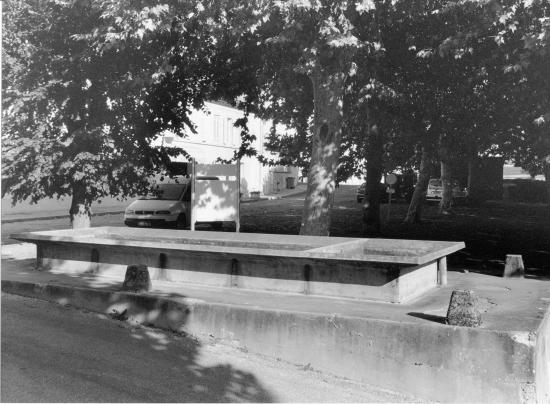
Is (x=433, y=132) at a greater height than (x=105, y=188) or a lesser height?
greater

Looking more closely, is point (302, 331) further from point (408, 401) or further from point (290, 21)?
point (290, 21)

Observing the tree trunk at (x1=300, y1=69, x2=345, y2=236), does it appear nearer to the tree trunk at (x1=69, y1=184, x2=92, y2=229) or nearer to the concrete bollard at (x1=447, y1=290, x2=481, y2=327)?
the tree trunk at (x1=69, y1=184, x2=92, y2=229)

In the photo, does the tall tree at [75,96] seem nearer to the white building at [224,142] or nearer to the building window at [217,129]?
the white building at [224,142]

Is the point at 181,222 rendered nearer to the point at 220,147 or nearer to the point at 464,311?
the point at 464,311

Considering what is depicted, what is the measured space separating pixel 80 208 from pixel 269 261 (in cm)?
632

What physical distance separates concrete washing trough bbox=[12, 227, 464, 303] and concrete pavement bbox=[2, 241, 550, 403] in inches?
9.8

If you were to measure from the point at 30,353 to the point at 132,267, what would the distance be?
2289mm

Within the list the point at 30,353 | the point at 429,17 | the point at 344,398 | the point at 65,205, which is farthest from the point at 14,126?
the point at 65,205

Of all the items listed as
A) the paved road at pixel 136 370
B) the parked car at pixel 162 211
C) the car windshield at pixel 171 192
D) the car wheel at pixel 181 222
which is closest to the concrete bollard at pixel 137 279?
the paved road at pixel 136 370

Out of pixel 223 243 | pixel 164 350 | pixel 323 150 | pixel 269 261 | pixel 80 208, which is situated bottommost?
pixel 164 350

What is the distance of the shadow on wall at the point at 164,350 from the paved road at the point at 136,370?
1cm

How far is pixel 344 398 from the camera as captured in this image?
558cm

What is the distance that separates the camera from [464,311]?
582 cm

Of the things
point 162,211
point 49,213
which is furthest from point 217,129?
point 162,211
